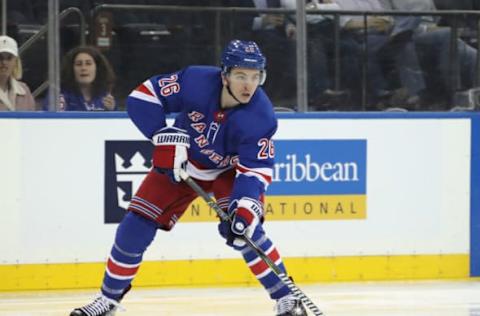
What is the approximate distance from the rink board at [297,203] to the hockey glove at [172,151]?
4.81 feet

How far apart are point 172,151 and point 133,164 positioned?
155cm

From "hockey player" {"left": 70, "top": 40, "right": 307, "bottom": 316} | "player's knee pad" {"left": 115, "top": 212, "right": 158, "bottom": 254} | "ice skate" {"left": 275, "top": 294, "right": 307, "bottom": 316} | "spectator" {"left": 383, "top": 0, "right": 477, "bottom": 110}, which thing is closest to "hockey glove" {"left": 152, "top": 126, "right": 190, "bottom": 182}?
"hockey player" {"left": 70, "top": 40, "right": 307, "bottom": 316}

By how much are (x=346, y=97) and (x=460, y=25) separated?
77 cm

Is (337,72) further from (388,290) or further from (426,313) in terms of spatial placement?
(426,313)

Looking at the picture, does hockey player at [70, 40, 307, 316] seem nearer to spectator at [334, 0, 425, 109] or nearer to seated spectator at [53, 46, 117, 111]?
seated spectator at [53, 46, 117, 111]

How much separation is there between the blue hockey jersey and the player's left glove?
38 millimetres

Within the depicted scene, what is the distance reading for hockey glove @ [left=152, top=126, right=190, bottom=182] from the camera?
5.02m

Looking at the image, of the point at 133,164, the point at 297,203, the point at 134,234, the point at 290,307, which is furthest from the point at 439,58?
the point at 134,234

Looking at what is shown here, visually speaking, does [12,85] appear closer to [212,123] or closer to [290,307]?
[212,123]

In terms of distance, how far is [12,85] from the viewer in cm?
643

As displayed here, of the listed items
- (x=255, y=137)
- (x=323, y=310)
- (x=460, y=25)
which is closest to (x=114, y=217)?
(x=323, y=310)

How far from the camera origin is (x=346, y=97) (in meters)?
6.90

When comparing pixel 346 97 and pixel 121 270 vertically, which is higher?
pixel 346 97

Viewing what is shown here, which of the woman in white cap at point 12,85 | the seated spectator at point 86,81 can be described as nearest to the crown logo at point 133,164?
the seated spectator at point 86,81
